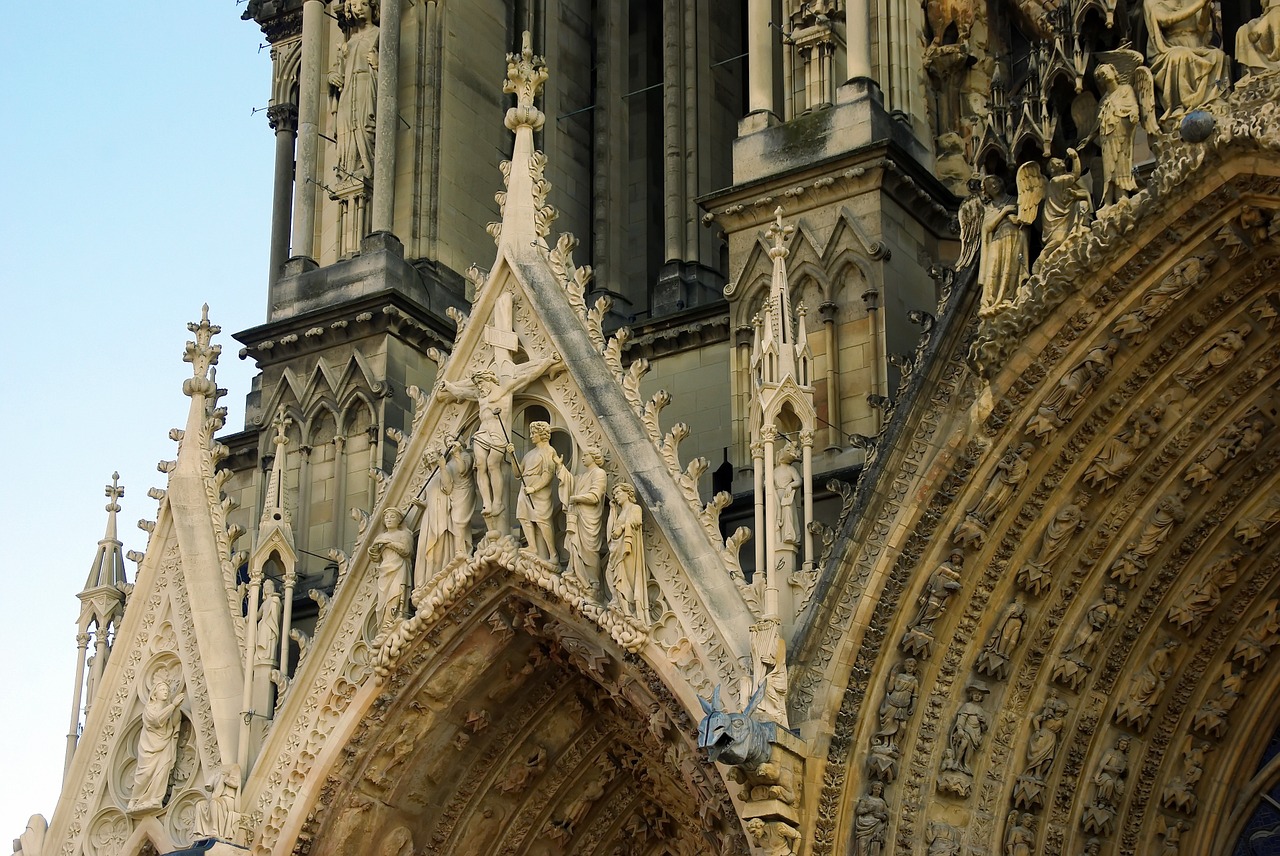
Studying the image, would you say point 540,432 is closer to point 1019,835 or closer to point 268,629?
point 268,629

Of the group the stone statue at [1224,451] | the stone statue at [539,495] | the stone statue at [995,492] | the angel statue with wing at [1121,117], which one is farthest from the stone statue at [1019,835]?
the angel statue with wing at [1121,117]

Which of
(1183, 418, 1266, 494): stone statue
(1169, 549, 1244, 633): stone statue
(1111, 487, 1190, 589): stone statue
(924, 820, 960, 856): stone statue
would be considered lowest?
(924, 820, 960, 856): stone statue

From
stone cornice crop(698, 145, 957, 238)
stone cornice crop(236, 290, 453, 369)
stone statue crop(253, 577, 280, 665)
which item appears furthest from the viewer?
stone cornice crop(236, 290, 453, 369)

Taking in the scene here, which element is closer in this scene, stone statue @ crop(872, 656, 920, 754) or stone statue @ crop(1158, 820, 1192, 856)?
stone statue @ crop(872, 656, 920, 754)

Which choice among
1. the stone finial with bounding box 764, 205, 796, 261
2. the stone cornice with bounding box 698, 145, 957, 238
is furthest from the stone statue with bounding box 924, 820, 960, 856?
the stone cornice with bounding box 698, 145, 957, 238

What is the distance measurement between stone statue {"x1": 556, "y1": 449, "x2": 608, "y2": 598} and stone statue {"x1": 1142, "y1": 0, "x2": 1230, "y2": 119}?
366 cm

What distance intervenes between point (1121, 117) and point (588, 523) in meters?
3.67

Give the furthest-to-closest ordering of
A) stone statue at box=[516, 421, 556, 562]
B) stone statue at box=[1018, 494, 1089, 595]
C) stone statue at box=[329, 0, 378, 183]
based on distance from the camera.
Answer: stone statue at box=[329, 0, 378, 183]
stone statue at box=[516, 421, 556, 562]
stone statue at box=[1018, 494, 1089, 595]

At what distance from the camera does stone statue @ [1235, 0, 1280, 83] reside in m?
12.5

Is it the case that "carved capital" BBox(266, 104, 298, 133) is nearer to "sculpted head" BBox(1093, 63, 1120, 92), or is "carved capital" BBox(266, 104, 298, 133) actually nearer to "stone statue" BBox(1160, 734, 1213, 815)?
"sculpted head" BBox(1093, 63, 1120, 92)

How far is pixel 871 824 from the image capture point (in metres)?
12.6

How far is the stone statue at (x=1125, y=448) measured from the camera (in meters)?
12.8

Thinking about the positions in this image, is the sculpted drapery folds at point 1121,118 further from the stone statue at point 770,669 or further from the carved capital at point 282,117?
the carved capital at point 282,117

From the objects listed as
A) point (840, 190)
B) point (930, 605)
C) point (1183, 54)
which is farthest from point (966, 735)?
point (1183, 54)
